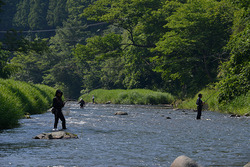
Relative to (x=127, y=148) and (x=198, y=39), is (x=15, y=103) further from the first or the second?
(x=198, y=39)

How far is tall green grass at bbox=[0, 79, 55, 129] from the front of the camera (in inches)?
735

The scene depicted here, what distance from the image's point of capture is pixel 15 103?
21188 millimetres

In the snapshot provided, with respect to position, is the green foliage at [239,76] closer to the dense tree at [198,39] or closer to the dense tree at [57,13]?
the dense tree at [198,39]

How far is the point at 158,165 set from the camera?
34.3 ft

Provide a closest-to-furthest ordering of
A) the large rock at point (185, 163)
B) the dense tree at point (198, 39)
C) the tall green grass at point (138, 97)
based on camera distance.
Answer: the large rock at point (185, 163), the dense tree at point (198, 39), the tall green grass at point (138, 97)

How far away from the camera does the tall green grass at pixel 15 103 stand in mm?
18672

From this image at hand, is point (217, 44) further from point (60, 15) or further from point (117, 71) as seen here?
point (60, 15)

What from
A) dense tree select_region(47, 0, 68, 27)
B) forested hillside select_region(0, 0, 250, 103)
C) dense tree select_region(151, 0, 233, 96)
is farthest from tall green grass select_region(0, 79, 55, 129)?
dense tree select_region(47, 0, 68, 27)

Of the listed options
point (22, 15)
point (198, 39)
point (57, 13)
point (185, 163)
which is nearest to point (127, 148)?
point (185, 163)

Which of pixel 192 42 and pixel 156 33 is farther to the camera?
pixel 156 33

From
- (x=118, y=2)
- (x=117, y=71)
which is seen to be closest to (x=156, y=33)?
(x=118, y=2)

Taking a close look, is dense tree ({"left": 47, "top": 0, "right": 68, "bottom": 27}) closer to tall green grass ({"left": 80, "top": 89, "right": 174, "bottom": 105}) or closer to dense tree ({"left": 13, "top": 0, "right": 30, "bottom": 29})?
dense tree ({"left": 13, "top": 0, "right": 30, "bottom": 29})

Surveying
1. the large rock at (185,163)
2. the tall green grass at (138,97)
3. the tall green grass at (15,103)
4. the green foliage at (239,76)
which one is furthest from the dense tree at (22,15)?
the large rock at (185,163)

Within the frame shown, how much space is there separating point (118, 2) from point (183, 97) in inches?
647
